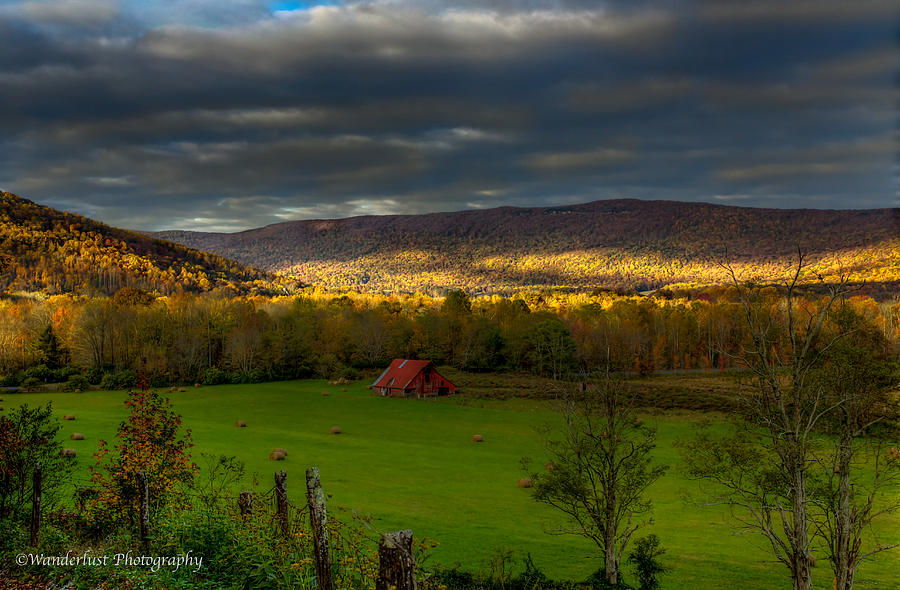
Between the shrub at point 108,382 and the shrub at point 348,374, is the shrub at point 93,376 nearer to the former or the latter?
the shrub at point 108,382

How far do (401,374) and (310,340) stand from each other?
2954cm

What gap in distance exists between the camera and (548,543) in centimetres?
2262

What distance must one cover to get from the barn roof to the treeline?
1498 cm

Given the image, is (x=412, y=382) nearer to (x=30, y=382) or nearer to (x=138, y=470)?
(x=30, y=382)

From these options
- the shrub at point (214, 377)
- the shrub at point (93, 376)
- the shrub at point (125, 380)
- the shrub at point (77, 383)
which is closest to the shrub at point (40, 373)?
the shrub at point (77, 383)

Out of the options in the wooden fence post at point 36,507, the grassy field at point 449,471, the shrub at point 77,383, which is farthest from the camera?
the shrub at point 77,383

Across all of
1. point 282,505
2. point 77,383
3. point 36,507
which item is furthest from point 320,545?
point 77,383

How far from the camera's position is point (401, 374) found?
72.8 metres

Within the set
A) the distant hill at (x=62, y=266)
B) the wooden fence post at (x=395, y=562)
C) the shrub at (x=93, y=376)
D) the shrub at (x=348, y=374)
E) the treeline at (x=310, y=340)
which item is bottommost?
the shrub at (x=348, y=374)

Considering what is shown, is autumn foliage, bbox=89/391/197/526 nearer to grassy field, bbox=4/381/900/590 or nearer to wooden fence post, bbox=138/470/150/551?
wooden fence post, bbox=138/470/150/551

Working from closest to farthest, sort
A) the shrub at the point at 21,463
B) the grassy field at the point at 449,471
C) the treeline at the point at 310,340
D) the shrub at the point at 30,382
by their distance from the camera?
the shrub at the point at 21,463 → the grassy field at the point at 449,471 → the shrub at the point at 30,382 → the treeline at the point at 310,340

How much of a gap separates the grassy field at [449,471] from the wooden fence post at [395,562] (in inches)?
575

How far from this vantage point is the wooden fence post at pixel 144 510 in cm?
1112

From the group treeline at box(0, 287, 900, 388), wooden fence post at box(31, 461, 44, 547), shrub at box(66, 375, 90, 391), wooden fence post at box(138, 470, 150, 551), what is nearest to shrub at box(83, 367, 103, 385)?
treeline at box(0, 287, 900, 388)
